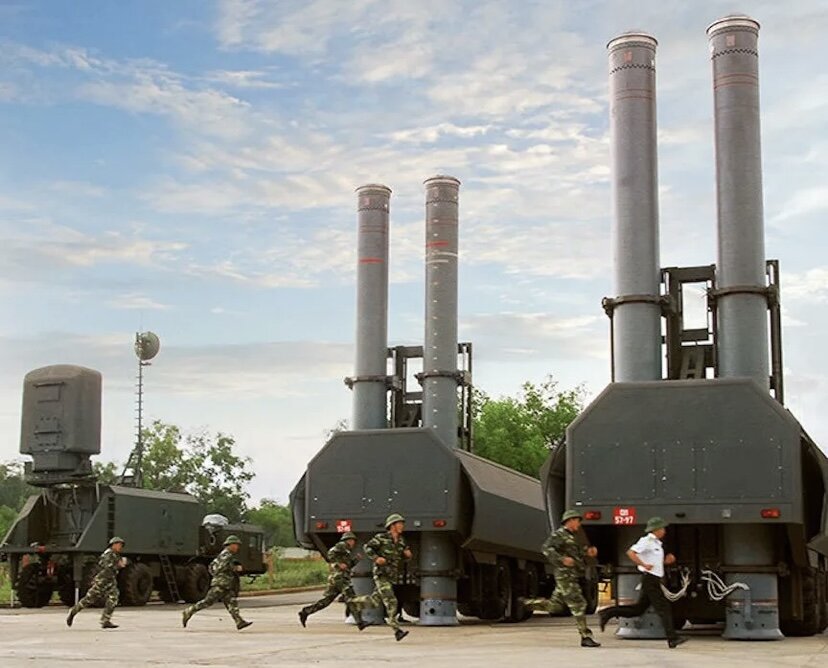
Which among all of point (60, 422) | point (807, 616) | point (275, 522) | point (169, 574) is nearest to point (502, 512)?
point (807, 616)

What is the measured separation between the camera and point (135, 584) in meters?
29.0

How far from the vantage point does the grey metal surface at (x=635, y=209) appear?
58.1 feet

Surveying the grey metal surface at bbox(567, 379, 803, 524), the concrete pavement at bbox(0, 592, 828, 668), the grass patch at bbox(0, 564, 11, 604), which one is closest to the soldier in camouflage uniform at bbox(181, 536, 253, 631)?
the concrete pavement at bbox(0, 592, 828, 668)

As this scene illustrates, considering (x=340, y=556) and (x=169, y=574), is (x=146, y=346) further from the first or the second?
(x=340, y=556)

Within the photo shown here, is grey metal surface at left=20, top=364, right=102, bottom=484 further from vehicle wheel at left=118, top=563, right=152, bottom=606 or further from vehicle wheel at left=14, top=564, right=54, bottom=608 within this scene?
vehicle wheel at left=118, top=563, right=152, bottom=606

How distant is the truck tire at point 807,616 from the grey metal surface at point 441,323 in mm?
6793

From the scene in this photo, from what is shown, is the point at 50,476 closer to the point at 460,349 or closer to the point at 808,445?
the point at 460,349

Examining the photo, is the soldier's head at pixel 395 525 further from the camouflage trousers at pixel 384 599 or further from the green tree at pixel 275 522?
the green tree at pixel 275 522

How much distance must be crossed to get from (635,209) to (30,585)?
17512 millimetres

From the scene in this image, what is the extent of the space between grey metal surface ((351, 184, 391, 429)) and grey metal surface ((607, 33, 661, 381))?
5.33 metres

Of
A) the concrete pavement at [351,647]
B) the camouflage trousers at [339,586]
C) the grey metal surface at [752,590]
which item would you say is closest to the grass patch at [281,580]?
the concrete pavement at [351,647]

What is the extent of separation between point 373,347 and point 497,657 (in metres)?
10.1

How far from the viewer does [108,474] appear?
76000 millimetres

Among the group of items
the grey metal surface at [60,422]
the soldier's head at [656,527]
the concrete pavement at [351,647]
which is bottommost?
the concrete pavement at [351,647]
